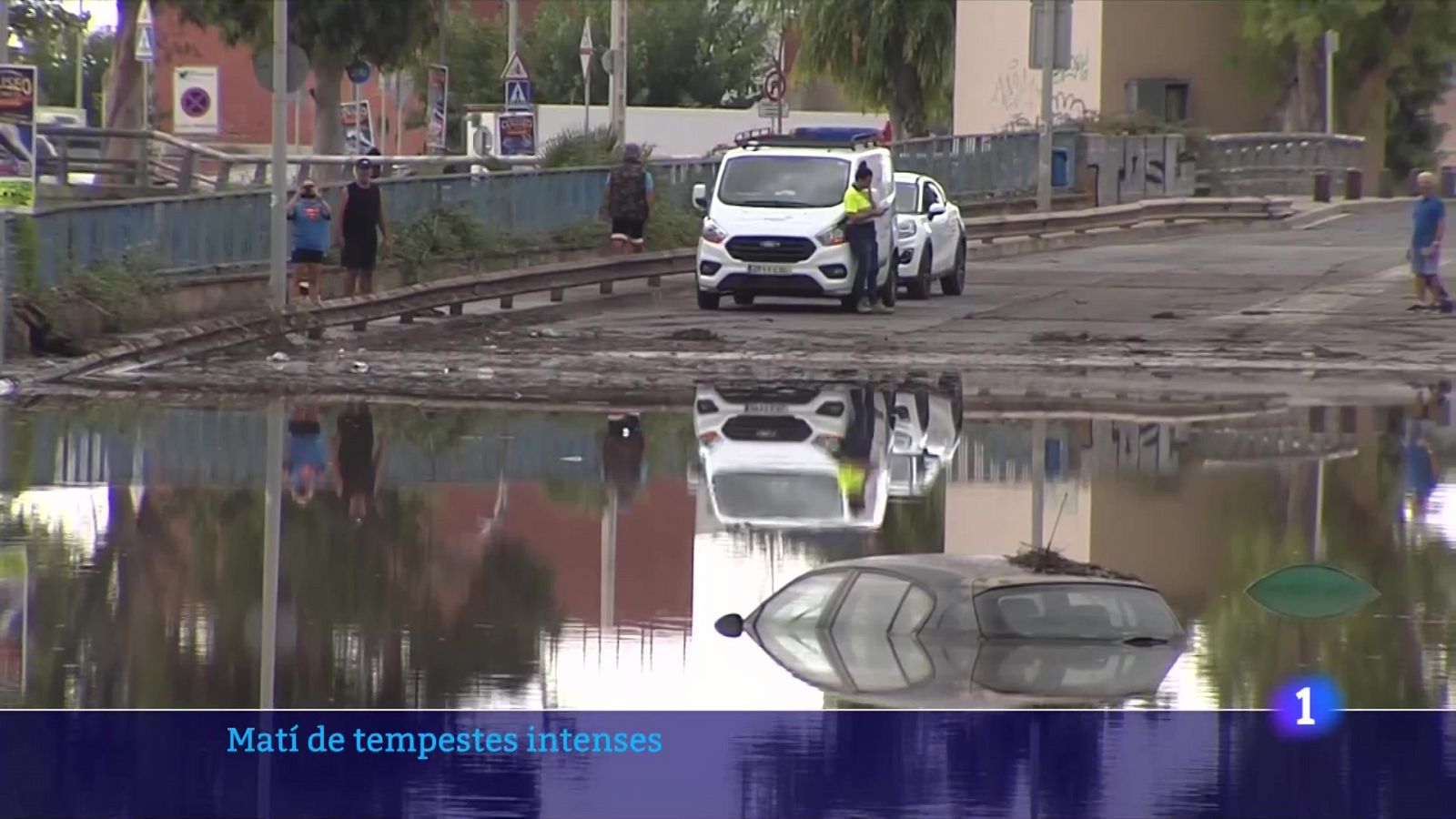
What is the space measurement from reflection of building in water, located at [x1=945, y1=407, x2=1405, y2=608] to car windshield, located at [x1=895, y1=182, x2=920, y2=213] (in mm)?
12386

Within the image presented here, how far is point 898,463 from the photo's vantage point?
1934 centimetres

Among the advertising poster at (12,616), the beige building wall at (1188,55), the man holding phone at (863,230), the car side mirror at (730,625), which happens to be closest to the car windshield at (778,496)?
the car side mirror at (730,625)

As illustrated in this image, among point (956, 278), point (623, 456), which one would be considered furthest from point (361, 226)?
point (623, 456)

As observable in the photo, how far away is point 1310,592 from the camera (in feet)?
46.8

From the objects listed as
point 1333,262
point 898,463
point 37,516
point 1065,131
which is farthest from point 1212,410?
point 1065,131

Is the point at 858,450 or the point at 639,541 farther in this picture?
the point at 858,450

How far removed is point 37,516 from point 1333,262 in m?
25.9

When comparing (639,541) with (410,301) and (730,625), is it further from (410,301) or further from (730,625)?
(410,301)

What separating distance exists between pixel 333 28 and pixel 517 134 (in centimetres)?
846

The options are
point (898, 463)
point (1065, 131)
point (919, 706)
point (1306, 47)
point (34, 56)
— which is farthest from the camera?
point (34, 56)

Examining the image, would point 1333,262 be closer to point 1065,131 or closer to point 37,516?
point 1065,131

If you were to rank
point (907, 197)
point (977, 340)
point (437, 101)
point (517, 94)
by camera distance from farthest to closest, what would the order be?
point (437, 101) → point (517, 94) → point (907, 197) → point (977, 340)

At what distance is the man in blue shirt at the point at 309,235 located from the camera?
2936 cm
